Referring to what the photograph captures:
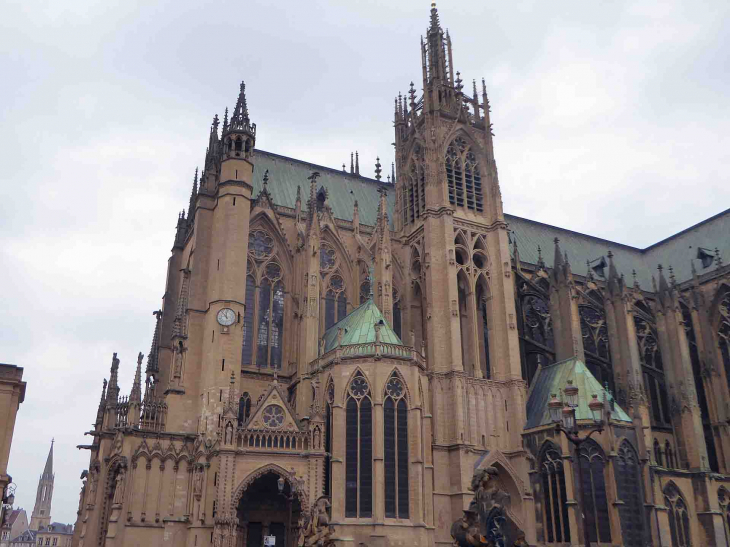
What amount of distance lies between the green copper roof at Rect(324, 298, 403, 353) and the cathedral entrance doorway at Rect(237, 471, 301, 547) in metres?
8.94

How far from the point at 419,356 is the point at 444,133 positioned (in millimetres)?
19138

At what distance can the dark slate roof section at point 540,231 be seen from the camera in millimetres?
56000

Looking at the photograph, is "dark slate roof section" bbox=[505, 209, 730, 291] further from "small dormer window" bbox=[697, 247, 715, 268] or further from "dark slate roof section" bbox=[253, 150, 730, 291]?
"small dormer window" bbox=[697, 247, 715, 268]

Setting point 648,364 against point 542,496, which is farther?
point 648,364

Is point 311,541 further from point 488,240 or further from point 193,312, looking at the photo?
point 488,240

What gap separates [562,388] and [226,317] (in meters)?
21.5

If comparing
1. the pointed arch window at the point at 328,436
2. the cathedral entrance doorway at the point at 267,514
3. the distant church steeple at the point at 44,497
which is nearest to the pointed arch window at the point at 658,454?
the pointed arch window at the point at 328,436

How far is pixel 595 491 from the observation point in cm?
4153

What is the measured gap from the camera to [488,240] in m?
52.5

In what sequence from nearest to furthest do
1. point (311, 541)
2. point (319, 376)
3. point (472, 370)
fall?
point (311, 541) → point (319, 376) → point (472, 370)

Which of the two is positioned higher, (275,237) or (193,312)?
(275,237)

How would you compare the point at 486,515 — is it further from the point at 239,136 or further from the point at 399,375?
the point at 239,136

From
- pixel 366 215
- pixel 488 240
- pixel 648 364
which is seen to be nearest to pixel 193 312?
pixel 366 215

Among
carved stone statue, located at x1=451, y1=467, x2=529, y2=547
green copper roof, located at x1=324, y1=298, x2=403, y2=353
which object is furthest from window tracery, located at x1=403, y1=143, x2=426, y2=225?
carved stone statue, located at x1=451, y1=467, x2=529, y2=547
